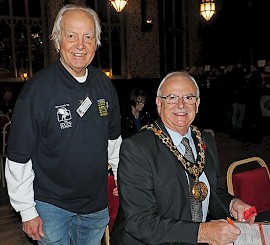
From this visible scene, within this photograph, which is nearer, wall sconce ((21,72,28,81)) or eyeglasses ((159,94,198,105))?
eyeglasses ((159,94,198,105))

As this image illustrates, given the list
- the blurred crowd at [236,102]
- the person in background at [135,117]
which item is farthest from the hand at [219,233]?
the blurred crowd at [236,102]

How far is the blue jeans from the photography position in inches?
65.2

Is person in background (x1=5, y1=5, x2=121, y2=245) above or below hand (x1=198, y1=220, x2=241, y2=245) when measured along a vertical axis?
above

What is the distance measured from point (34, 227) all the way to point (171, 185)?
24.5 inches

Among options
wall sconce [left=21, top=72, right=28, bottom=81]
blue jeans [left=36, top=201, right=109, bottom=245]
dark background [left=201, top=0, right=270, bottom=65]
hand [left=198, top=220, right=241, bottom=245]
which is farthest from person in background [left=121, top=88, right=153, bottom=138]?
dark background [left=201, top=0, right=270, bottom=65]

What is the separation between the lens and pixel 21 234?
3617 millimetres

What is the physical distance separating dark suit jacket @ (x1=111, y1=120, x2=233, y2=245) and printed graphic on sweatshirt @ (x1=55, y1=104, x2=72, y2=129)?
0.26 m

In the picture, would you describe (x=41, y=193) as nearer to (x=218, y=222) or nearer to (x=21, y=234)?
(x=218, y=222)

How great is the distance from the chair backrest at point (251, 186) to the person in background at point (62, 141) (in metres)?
0.87

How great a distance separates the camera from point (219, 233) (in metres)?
1.38

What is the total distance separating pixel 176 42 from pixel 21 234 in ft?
30.3

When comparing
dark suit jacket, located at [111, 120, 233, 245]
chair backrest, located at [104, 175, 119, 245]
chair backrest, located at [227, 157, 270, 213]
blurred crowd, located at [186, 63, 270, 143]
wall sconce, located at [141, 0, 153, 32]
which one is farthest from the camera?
wall sconce, located at [141, 0, 153, 32]

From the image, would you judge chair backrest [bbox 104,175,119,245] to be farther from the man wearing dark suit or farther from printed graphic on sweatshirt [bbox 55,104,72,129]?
printed graphic on sweatshirt [bbox 55,104,72,129]

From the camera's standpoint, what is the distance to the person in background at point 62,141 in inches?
60.8
